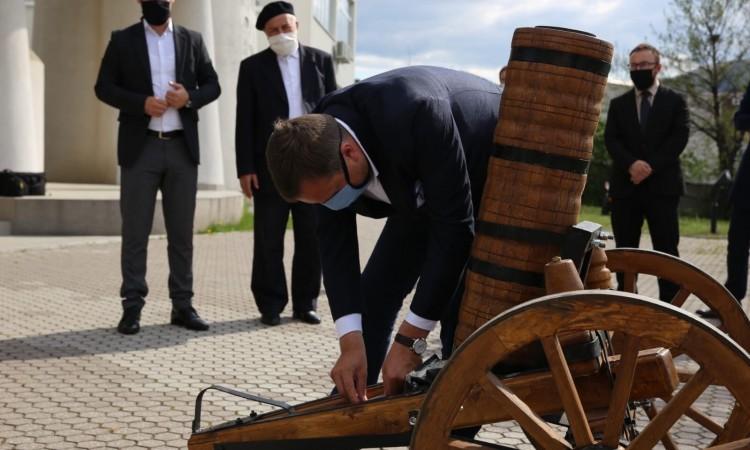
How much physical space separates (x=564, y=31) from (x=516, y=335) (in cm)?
92

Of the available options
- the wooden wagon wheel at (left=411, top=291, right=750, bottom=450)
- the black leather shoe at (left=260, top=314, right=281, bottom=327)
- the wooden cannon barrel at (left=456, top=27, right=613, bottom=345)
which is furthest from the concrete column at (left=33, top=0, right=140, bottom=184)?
the wooden wagon wheel at (left=411, top=291, right=750, bottom=450)

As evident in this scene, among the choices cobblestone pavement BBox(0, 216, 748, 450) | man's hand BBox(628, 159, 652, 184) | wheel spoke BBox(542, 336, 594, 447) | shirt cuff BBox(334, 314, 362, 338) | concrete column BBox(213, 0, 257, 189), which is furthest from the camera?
concrete column BBox(213, 0, 257, 189)

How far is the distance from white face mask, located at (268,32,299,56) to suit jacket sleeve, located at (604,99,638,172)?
241cm

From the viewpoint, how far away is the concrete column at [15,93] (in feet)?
39.4

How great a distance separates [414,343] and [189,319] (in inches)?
148

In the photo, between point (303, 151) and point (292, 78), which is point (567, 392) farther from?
point (292, 78)

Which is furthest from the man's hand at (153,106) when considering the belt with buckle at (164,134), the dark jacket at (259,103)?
the dark jacket at (259,103)

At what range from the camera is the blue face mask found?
121 inches

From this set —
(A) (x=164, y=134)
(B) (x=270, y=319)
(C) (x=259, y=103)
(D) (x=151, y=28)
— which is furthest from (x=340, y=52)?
(A) (x=164, y=134)

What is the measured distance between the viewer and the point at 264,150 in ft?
22.7

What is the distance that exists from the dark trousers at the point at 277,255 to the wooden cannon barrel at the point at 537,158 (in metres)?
4.09

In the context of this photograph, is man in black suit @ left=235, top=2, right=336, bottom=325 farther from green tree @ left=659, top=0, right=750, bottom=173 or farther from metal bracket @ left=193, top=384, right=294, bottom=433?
green tree @ left=659, top=0, right=750, bottom=173

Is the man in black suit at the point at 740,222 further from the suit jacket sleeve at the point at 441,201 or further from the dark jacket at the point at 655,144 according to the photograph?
the suit jacket sleeve at the point at 441,201

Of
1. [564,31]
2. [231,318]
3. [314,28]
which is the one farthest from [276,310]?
[314,28]
